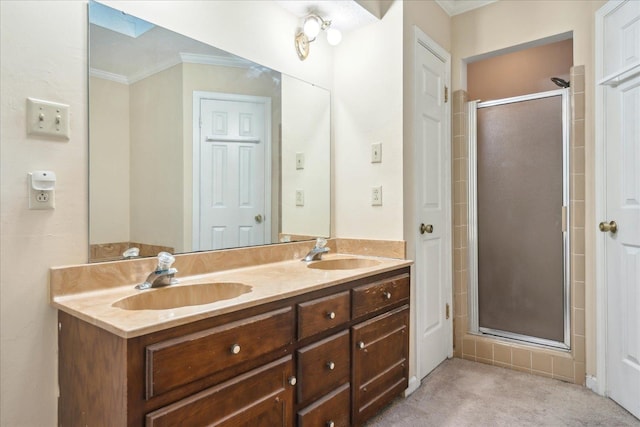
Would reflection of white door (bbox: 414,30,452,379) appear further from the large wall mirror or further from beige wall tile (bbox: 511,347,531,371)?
the large wall mirror

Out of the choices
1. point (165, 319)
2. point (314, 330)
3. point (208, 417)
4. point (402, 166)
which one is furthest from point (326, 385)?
point (402, 166)

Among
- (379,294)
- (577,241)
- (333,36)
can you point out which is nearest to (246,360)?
(379,294)

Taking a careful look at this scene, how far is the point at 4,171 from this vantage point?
1115 mm

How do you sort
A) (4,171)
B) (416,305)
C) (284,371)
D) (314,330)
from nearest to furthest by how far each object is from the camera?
(4,171)
(284,371)
(314,330)
(416,305)

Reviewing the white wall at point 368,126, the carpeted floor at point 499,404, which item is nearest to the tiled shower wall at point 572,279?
the carpeted floor at point 499,404

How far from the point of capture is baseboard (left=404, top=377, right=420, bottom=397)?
7.00ft

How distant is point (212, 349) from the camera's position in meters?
1.05

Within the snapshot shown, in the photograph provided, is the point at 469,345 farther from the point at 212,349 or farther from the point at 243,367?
the point at 212,349

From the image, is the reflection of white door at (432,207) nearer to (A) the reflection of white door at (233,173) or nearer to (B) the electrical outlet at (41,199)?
(A) the reflection of white door at (233,173)

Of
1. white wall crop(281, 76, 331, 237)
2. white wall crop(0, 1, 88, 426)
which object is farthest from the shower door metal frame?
white wall crop(0, 1, 88, 426)

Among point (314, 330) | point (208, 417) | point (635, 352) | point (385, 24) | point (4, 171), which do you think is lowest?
point (635, 352)

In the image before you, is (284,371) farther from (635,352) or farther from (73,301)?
(635,352)

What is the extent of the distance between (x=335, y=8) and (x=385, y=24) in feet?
1.07

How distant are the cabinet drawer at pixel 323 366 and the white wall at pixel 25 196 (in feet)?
2.70
